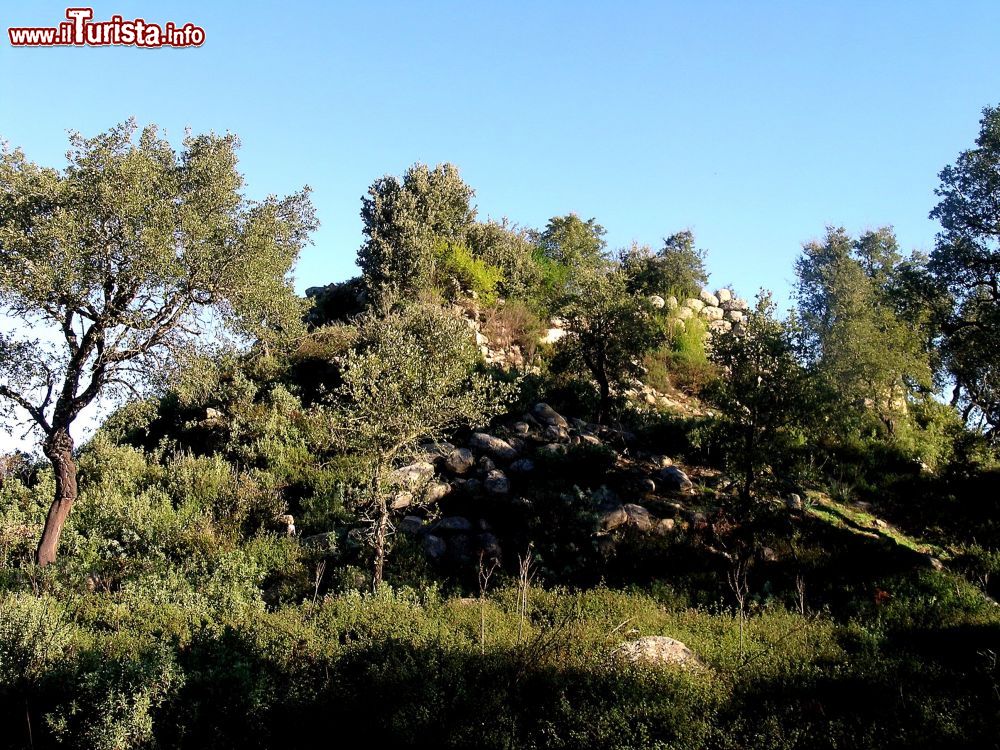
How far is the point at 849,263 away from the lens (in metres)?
39.1

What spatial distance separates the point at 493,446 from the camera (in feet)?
67.6

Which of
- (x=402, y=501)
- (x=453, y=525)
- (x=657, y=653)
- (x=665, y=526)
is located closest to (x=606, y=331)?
(x=665, y=526)

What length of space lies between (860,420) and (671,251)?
18.4m

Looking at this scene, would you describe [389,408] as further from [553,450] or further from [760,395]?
[760,395]

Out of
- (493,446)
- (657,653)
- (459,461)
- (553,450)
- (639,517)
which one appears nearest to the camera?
(657,653)

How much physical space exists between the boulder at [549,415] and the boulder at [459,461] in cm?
360

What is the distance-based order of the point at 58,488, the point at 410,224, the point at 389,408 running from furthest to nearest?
the point at 410,224 → the point at 58,488 → the point at 389,408

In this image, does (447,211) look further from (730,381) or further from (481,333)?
(730,381)

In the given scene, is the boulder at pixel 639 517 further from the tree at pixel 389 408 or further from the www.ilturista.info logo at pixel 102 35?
the www.ilturista.info logo at pixel 102 35

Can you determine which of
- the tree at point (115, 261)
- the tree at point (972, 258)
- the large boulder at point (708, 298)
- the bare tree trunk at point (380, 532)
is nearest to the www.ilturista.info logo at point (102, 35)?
the tree at point (115, 261)

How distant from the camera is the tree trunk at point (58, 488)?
15742 mm

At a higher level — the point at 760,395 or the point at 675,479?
the point at 760,395

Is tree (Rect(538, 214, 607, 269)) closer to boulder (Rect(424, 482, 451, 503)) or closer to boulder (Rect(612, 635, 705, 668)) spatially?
boulder (Rect(424, 482, 451, 503))

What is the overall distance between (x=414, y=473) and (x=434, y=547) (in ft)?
10.8
